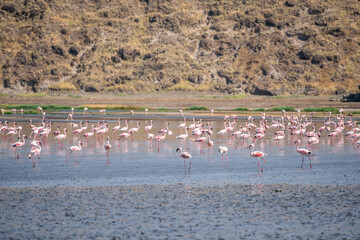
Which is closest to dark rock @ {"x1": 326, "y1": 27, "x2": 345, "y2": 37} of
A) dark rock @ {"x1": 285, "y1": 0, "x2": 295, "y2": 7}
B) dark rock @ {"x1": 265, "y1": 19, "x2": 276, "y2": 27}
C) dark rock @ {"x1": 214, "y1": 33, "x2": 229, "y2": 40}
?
dark rock @ {"x1": 265, "y1": 19, "x2": 276, "y2": 27}

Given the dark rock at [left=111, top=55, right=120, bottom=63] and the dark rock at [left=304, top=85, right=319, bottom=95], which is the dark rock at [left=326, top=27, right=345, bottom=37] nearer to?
the dark rock at [left=304, top=85, right=319, bottom=95]

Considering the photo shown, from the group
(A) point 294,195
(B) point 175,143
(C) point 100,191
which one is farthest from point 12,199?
(B) point 175,143

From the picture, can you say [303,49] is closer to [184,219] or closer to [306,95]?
[306,95]

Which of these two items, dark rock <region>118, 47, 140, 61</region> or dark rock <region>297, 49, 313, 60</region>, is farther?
dark rock <region>118, 47, 140, 61</region>

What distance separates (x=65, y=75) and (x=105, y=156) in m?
85.0

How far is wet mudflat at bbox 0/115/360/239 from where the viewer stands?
12766mm

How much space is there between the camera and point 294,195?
1622cm

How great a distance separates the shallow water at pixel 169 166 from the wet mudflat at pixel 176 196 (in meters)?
0.04

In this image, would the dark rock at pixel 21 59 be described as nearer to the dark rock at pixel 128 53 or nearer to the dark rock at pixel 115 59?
the dark rock at pixel 115 59

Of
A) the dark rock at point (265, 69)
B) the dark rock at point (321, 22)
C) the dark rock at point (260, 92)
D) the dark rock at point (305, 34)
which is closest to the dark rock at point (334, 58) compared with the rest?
the dark rock at point (305, 34)

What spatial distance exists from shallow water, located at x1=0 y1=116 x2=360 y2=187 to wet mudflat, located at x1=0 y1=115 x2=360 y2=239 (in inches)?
1.4

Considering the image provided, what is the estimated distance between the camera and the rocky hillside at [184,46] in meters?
102

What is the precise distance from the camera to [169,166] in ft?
71.4

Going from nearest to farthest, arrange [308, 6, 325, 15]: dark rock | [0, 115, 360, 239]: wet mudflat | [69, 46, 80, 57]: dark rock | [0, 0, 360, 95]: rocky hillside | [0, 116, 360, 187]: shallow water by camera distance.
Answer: [0, 115, 360, 239]: wet mudflat, [0, 116, 360, 187]: shallow water, [0, 0, 360, 95]: rocky hillside, [69, 46, 80, 57]: dark rock, [308, 6, 325, 15]: dark rock
